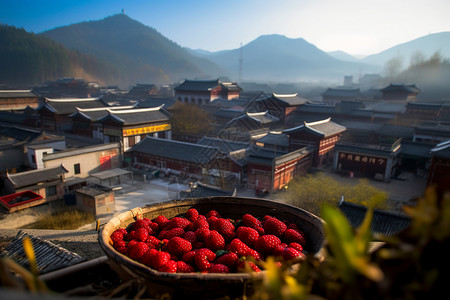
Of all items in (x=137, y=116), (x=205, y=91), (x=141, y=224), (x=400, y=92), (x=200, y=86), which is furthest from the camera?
(x=200, y=86)

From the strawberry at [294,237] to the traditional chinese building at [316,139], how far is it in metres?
19.5

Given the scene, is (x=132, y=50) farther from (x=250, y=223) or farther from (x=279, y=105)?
(x=250, y=223)

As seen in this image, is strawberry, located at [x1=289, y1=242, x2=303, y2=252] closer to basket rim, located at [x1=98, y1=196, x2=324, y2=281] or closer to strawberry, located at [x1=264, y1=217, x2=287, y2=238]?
basket rim, located at [x1=98, y1=196, x2=324, y2=281]

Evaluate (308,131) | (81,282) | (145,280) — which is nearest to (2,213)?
(81,282)

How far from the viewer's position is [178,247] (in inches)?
124

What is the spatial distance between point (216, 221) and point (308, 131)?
19.9m

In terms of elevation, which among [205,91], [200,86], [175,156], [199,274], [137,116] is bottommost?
[175,156]

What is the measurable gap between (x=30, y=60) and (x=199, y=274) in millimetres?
83538

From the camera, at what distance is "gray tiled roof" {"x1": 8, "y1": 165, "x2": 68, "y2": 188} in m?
15.0

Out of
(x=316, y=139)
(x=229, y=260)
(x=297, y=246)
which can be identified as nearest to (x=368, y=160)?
(x=316, y=139)

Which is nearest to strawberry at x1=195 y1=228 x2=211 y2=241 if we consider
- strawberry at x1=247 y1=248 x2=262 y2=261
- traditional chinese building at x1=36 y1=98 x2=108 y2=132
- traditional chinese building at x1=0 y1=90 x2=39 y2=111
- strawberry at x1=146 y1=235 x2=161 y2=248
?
strawberry at x1=146 y1=235 x2=161 y2=248

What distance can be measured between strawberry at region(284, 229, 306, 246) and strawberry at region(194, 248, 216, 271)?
1.03 meters

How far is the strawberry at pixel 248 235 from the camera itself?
3.39 meters

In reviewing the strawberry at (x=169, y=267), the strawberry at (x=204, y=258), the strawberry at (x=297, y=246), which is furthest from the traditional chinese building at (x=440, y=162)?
the strawberry at (x=169, y=267)
